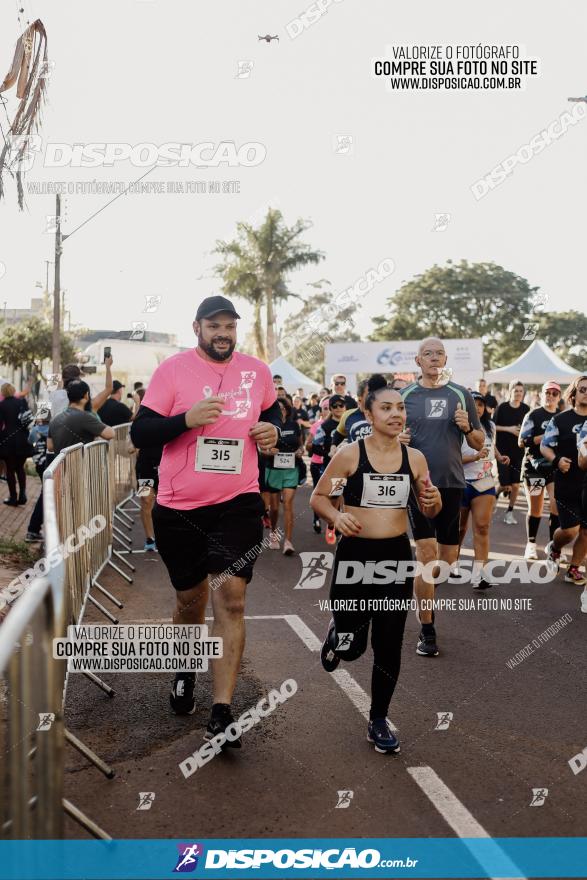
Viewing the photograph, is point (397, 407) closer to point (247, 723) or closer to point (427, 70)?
point (247, 723)

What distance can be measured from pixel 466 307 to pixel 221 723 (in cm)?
6950

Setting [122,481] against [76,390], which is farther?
[122,481]


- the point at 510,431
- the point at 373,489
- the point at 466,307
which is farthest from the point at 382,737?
the point at 466,307

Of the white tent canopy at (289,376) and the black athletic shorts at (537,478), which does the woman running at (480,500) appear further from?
the white tent canopy at (289,376)

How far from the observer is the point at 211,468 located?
510 cm

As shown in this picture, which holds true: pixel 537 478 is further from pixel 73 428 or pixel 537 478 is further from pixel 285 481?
pixel 73 428

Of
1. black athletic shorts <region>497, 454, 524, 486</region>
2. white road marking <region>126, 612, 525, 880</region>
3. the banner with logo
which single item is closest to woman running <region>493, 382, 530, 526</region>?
black athletic shorts <region>497, 454, 524, 486</region>

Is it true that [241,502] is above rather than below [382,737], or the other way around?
above

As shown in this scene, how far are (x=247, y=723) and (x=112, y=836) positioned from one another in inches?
56.5

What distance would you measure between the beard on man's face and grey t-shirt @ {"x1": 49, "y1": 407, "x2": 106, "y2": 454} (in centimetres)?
444

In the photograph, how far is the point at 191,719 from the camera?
5211 millimetres

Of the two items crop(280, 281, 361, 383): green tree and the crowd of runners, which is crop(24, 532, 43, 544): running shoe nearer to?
the crowd of runners

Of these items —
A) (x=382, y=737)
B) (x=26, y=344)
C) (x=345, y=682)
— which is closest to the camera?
(x=382, y=737)

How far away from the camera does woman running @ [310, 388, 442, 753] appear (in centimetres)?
482
